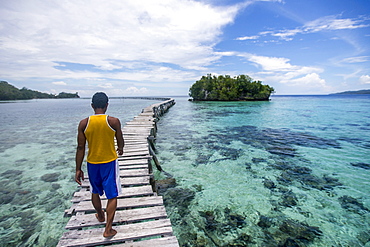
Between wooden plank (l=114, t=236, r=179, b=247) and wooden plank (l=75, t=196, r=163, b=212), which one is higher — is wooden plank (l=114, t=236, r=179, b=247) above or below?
above

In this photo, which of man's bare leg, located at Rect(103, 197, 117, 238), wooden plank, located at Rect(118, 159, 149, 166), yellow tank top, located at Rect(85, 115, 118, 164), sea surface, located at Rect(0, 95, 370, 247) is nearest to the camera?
yellow tank top, located at Rect(85, 115, 118, 164)

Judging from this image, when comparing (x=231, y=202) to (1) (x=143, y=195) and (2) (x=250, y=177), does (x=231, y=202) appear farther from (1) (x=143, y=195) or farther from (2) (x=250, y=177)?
(1) (x=143, y=195)

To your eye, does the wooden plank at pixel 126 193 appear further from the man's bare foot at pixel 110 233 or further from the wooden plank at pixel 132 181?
the man's bare foot at pixel 110 233

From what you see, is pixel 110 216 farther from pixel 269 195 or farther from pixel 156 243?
pixel 269 195

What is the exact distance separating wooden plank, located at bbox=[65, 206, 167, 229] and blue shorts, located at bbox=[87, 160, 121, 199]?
82 cm

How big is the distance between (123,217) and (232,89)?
75.6m

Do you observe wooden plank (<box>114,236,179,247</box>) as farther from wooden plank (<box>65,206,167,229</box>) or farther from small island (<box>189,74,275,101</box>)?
small island (<box>189,74,275,101</box>)

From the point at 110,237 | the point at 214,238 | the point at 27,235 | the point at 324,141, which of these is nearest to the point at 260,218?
the point at 214,238

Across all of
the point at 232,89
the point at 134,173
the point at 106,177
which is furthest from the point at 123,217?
the point at 232,89

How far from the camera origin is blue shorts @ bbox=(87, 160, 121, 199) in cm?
269

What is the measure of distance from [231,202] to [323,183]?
3594 mm

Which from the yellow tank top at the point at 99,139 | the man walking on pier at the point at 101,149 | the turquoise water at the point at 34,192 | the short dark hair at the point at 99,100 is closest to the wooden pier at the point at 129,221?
the man walking on pier at the point at 101,149

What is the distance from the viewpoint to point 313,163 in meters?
8.16

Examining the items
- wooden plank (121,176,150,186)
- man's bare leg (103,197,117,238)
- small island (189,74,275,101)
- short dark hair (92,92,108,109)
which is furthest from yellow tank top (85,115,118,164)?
small island (189,74,275,101)
